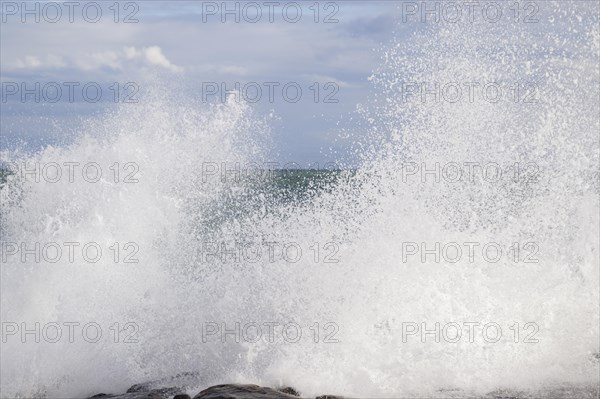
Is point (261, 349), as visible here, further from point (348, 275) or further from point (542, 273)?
point (542, 273)

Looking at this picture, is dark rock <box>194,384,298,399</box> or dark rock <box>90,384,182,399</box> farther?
dark rock <box>90,384,182,399</box>

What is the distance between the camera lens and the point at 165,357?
10.2 meters

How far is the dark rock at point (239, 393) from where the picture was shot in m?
6.68

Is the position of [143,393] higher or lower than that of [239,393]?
lower

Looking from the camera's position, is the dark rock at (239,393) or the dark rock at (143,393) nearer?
the dark rock at (239,393)

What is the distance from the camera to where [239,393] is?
22.2ft

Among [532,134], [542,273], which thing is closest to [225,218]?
[532,134]

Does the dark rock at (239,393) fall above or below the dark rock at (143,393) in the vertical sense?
above

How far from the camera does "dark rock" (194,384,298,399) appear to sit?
668cm

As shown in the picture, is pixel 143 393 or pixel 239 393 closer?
pixel 239 393

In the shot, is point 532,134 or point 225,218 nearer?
point 532,134

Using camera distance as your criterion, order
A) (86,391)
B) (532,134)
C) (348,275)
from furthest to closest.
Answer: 1. (532,134)
2. (348,275)
3. (86,391)

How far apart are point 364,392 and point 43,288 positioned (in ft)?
21.1

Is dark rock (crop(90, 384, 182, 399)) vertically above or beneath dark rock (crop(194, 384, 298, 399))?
beneath
